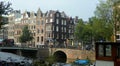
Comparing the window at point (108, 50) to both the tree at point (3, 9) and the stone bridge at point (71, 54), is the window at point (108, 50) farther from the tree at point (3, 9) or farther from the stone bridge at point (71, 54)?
the stone bridge at point (71, 54)

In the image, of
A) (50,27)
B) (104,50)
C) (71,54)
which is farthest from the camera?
(50,27)

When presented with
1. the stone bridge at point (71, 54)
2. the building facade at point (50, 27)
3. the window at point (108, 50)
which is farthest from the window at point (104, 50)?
the building facade at point (50, 27)

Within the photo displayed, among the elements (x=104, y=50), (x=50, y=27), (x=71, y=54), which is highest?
(x=50, y=27)

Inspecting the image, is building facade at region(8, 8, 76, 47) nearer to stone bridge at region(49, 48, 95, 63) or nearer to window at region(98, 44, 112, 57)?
stone bridge at region(49, 48, 95, 63)

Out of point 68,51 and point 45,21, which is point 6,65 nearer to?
point 68,51

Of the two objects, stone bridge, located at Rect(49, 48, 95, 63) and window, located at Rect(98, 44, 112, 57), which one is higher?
window, located at Rect(98, 44, 112, 57)

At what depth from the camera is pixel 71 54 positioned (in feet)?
215

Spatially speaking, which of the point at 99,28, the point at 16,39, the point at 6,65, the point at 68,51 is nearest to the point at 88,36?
the point at 68,51

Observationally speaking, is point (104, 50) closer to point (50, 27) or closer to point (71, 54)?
point (71, 54)

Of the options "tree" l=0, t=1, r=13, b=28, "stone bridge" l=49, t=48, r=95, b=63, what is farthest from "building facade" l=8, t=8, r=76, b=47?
"tree" l=0, t=1, r=13, b=28

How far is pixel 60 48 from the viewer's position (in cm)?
6938

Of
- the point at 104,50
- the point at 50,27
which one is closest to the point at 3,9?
the point at 104,50

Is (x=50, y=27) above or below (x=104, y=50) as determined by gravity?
above

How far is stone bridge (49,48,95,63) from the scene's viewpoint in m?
59.9
